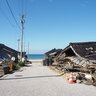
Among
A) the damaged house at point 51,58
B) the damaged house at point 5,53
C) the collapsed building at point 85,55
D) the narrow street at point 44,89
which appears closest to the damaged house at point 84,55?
the collapsed building at point 85,55

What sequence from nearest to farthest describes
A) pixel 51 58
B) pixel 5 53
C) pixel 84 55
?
pixel 84 55 < pixel 5 53 < pixel 51 58

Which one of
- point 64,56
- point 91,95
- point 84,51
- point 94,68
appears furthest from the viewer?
point 64,56

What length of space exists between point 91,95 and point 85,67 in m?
5.97

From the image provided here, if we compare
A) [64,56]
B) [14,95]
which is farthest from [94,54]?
[14,95]

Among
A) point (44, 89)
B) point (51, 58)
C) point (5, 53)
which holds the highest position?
point (5, 53)

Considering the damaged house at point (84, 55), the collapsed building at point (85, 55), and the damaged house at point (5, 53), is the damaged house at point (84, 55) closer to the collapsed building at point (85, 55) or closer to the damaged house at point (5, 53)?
the collapsed building at point (85, 55)

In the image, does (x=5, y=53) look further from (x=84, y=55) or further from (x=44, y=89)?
(x=44, y=89)

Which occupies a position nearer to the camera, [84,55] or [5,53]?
[84,55]

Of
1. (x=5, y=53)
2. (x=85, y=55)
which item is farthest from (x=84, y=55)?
(x=5, y=53)

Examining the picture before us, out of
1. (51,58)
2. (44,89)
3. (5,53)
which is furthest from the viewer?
(51,58)

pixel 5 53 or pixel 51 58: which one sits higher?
pixel 5 53

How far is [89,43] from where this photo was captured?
1902cm

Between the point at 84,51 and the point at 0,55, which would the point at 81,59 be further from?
the point at 0,55

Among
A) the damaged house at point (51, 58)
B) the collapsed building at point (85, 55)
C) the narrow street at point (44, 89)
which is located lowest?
the narrow street at point (44, 89)
